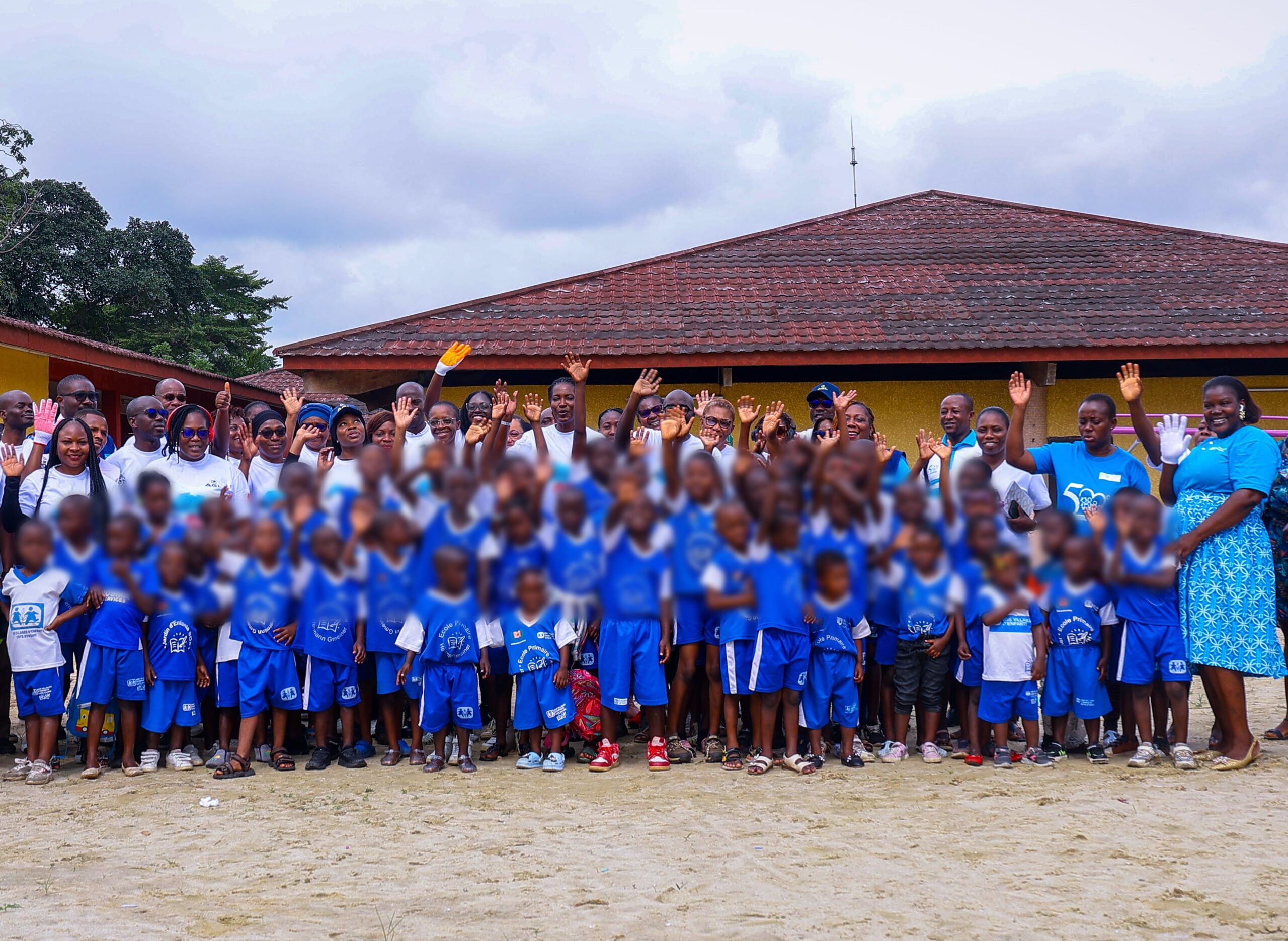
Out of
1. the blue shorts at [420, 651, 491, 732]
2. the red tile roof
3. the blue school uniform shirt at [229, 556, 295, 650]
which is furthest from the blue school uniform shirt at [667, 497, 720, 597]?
the red tile roof

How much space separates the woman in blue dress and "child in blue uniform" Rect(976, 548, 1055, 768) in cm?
80

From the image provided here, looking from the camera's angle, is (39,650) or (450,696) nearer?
(39,650)

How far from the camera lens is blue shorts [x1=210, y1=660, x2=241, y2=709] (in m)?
5.29

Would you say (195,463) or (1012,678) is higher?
(195,463)

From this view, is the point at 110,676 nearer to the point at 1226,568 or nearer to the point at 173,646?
the point at 173,646

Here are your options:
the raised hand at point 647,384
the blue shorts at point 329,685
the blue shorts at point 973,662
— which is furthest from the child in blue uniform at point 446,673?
the blue shorts at point 973,662

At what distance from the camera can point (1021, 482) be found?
15.0 ft

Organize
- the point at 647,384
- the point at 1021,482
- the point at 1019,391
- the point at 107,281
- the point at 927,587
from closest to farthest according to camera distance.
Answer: the point at 927,587 → the point at 1019,391 → the point at 647,384 → the point at 1021,482 → the point at 107,281

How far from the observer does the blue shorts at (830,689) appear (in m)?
5.26

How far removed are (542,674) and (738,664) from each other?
106 cm

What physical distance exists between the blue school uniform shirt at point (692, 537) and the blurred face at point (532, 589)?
0.19m

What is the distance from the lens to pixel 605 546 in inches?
55.7

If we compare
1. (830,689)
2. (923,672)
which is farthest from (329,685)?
(923,672)

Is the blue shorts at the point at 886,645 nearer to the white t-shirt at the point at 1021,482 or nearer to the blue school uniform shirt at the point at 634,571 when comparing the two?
the white t-shirt at the point at 1021,482
